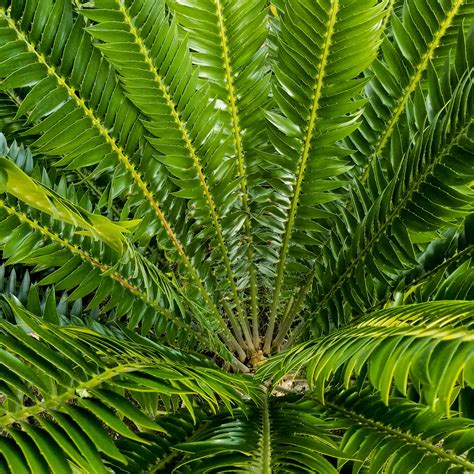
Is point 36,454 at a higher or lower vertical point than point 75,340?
lower

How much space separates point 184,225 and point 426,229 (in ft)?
1.89

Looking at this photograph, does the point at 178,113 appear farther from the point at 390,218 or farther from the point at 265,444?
the point at 265,444

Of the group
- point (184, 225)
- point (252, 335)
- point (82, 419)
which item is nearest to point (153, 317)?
point (184, 225)

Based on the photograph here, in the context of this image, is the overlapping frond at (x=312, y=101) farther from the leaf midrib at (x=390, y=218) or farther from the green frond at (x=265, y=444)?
the green frond at (x=265, y=444)

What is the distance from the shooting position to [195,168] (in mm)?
1177

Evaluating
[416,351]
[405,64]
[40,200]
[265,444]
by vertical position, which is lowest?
[265,444]

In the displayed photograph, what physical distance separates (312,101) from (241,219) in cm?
36

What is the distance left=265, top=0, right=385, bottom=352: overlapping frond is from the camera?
3.26 ft

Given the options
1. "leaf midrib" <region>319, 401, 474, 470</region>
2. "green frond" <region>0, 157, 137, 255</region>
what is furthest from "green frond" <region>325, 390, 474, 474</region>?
"green frond" <region>0, 157, 137, 255</region>

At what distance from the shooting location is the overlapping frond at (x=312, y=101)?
3.26 ft

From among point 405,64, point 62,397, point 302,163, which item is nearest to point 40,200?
point 62,397

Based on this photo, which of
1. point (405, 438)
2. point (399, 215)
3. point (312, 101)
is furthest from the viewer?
point (312, 101)

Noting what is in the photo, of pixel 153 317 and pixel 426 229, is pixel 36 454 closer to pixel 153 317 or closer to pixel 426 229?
pixel 153 317

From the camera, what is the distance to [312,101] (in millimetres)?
1101
